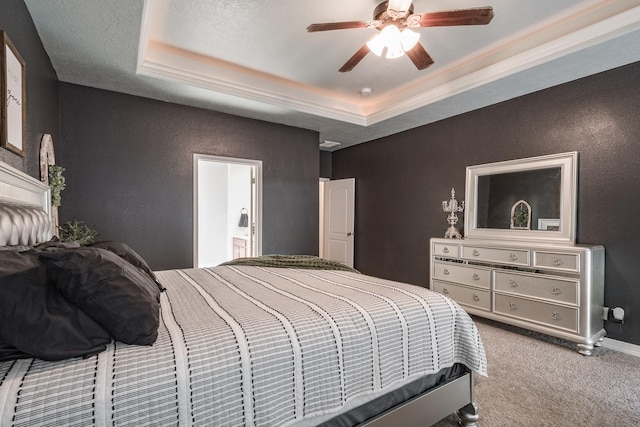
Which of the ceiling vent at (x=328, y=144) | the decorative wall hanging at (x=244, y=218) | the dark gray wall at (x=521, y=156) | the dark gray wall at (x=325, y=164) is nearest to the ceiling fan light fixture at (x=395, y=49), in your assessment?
the dark gray wall at (x=521, y=156)

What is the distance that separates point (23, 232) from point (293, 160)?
341cm

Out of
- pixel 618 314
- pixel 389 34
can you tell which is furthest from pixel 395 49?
pixel 618 314

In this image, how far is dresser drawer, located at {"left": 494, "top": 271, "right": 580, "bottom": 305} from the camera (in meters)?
2.72

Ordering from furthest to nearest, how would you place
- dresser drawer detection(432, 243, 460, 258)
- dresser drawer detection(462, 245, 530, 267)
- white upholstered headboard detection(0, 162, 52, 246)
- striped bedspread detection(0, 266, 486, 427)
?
dresser drawer detection(432, 243, 460, 258)
dresser drawer detection(462, 245, 530, 267)
white upholstered headboard detection(0, 162, 52, 246)
striped bedspread detection(0, 266, 486, 427)

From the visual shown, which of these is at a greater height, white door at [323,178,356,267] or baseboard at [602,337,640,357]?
white door at [323,178,356,267]

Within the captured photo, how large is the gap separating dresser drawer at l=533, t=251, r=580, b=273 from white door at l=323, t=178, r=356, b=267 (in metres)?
3.16

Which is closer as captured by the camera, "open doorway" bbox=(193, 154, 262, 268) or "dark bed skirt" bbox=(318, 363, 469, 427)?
"dark bed skirt" bbox=(318, 363, 469, 427)

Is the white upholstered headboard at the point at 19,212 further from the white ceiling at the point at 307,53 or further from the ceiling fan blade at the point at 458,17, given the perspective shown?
the ceiling fan blade at the point at 458,17

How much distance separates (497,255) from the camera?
127 inches

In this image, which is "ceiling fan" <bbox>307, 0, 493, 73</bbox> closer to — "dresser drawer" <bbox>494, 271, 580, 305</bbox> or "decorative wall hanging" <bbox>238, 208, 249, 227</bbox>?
"dresser drawer" <bbox>494, 271, 580, 305</bbox>

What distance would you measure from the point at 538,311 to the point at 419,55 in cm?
259

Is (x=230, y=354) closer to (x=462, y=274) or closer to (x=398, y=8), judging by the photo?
(x=398, y=8)

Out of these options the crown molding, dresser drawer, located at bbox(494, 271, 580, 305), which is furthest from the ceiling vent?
dresser drawer, located at bbox(494, 271, 580, 305)

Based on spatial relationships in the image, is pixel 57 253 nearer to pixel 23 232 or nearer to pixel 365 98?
pixel 23 232
